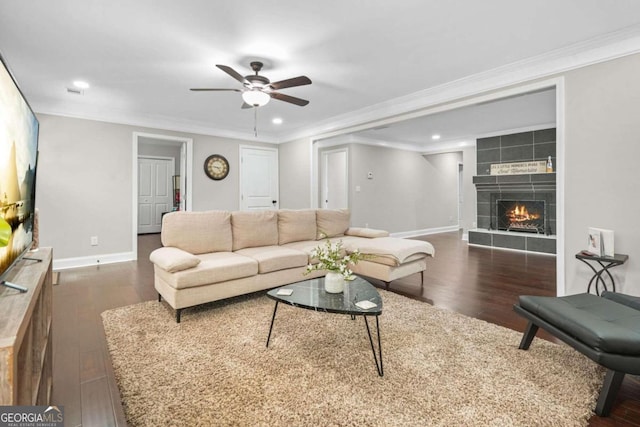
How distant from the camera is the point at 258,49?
2.88m

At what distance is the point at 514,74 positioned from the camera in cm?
327

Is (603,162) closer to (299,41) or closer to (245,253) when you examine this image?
(299,41)

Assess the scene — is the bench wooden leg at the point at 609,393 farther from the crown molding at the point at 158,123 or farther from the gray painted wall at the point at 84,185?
the crown molding at the point at 158,123

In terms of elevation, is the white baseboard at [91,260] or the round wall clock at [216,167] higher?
the round wall clock at [216,167]

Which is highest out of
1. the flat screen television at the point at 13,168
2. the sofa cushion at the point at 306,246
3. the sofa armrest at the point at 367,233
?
the flat screen television at the point at 13,168

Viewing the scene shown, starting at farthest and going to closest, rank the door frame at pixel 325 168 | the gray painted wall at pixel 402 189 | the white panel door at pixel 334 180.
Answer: the white panel door at pixel 334 180 < the gray painted wall at pixel 402 189 < the door frame at pixel 325 168

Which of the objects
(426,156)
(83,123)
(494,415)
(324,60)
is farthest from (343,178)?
(494,415)

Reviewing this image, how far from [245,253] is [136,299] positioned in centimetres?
120

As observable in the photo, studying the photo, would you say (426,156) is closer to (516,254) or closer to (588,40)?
(516,254)

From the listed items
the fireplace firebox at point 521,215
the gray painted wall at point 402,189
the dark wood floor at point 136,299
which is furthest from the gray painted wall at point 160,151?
the fireplace firebox at point 521,215

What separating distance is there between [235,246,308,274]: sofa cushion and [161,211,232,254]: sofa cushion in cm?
25

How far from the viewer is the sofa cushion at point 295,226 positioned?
3.94 meters

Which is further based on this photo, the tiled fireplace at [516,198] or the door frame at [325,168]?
the door frame at [325,168]

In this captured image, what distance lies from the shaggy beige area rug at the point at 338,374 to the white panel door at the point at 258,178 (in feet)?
13.3
